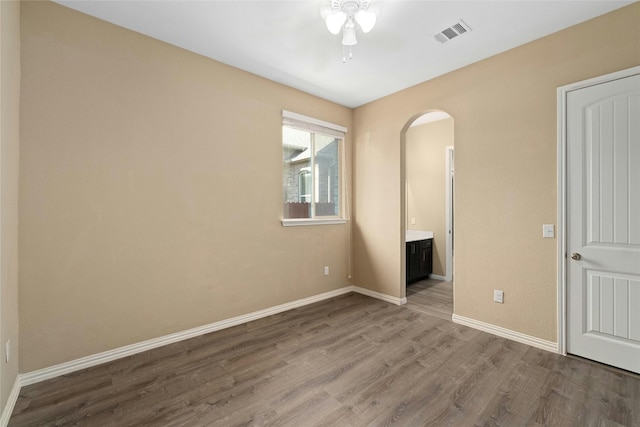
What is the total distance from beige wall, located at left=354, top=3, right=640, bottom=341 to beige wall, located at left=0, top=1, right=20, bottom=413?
3724mm

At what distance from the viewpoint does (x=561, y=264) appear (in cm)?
249

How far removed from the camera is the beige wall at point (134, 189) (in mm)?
2131

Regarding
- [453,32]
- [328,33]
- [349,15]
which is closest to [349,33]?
[349,15]

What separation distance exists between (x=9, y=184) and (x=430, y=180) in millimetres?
5352

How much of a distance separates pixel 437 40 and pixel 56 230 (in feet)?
12.0

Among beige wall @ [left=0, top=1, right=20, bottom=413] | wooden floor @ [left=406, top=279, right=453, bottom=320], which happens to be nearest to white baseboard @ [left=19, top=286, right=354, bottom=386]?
beige wall @ [left=0, top=1, right=20, bottom=413]

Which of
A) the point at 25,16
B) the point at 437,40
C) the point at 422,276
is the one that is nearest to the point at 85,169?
the point at 25,16

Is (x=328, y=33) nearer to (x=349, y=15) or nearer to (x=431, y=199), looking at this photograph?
(x=349, y=15)

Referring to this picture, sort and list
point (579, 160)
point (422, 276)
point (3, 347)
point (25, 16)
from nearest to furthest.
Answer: point (3, 347) < point (25, 16) < point (579, 160) < point (422, 276)

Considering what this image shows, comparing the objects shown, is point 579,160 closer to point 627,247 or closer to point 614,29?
point 627,247

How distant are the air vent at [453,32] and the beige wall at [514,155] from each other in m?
0.64

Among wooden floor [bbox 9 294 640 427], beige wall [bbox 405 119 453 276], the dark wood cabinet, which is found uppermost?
beige wall [bbox 405 119 453 276]

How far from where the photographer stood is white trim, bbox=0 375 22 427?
66.5 inches

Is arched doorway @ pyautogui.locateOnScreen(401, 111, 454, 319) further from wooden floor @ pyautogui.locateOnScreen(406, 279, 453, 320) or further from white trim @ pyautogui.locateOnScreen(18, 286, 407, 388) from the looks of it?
white trim @ pyautogui.locateOnScreen(18, 286, 407, 388)
